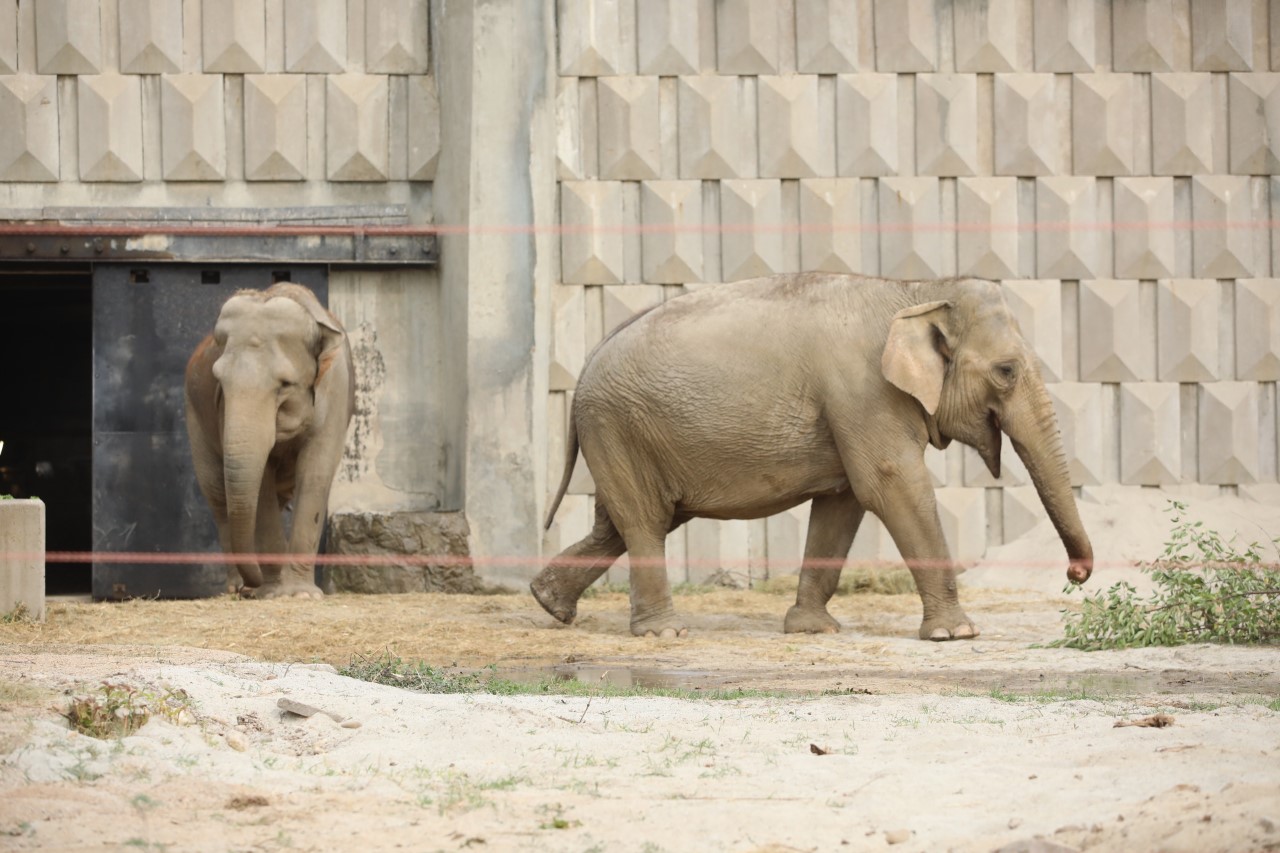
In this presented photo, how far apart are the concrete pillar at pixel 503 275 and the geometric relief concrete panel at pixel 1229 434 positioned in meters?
5.28

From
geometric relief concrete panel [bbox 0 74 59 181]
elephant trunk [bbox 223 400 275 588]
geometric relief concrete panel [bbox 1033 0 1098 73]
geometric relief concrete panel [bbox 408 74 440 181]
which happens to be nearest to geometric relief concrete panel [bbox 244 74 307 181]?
geometric relief concrete panel [bbox 408 74 440 181]

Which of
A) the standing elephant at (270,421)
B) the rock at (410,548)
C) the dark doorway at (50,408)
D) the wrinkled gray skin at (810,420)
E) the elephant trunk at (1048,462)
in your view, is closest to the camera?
the elephant trunk at (1048,462)

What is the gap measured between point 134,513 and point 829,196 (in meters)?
6.01

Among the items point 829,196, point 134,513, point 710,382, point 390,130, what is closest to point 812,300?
point 710,382

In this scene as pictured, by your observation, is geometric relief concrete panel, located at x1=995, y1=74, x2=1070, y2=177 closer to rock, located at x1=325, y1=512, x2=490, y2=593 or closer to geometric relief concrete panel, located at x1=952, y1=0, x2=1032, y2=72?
geometric relief concrete panel, located at x1=952, y1=0, x2=1032, y2=72

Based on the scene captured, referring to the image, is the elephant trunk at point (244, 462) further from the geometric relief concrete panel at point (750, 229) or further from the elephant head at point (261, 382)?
the geometric relief concrete panel at point (750, 229)

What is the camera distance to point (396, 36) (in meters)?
14.5

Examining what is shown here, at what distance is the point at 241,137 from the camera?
14.4m

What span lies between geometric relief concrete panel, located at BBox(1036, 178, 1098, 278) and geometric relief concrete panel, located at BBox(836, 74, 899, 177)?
1.25 metres

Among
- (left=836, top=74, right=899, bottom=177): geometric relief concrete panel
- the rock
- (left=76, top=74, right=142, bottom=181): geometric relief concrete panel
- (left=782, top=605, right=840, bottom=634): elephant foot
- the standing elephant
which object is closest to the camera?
(left=782, top=605, right=840, bottom=634): elephant foot

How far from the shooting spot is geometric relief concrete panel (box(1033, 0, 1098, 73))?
563 inches

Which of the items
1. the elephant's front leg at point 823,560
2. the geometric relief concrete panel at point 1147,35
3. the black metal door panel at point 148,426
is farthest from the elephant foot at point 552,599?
the geometric relief concrete panel at point 1147,35

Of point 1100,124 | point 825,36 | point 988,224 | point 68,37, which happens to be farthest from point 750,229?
point 68,37

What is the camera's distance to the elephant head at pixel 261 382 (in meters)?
12.2
